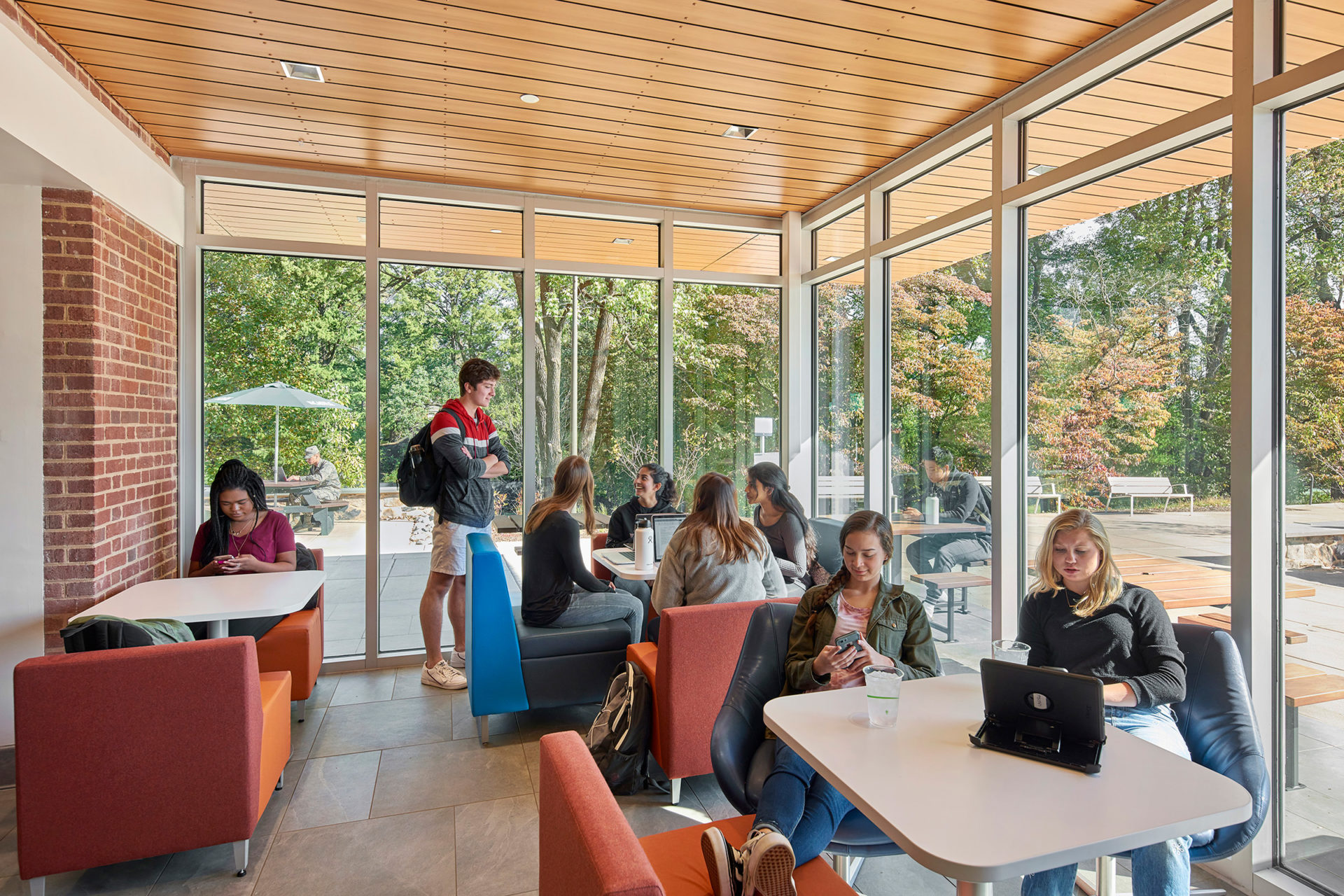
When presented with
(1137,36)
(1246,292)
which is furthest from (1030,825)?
(1137,36)

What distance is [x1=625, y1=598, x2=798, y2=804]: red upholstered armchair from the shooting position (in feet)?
9.26

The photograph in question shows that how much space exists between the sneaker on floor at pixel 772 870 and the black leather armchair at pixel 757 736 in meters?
0.47

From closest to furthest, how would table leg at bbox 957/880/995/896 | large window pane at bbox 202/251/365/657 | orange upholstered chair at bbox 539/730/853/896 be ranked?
orange upholstered chair at bbox 539/730/853/896, table leg at bbox 957/880/995/896, large window pane at bbox 202/251/365/657

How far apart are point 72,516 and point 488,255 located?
8.97 ft

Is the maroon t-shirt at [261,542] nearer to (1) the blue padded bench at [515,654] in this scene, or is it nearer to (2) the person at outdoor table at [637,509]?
(1) the blue padded bench at [515,654]

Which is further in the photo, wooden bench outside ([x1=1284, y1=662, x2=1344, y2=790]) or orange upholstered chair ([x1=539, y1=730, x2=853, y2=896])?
wooden bench outside ([x1=1284, y1=662, x2=1344, y2=790])

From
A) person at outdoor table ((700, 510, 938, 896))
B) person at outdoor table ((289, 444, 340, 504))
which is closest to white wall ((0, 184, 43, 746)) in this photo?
person at outdoor table ((289, 444, 340, 504))

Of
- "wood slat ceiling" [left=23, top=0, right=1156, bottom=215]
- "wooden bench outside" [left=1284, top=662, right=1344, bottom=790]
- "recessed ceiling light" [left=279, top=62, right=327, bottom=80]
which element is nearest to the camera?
"wooden bench outside" [left=1284, top=662, right=1344, bottom=790]

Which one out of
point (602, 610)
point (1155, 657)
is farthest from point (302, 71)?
point (1155, 657)

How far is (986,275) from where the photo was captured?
12.1ft

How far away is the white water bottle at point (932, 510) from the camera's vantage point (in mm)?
4095

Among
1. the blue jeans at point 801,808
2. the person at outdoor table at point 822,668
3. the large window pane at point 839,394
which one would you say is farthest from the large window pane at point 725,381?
the blue jeans at point 801,808

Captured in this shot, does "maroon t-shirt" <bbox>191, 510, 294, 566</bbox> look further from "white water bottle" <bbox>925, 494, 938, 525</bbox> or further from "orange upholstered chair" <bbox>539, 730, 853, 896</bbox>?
"white water bottle" <bbox>925, 494, 938, 525</bbox>

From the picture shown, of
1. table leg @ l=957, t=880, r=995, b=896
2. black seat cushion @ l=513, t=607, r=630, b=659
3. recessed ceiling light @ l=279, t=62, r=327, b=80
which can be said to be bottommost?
black seat cushion @ l=513, t=607, r=630, b=659
